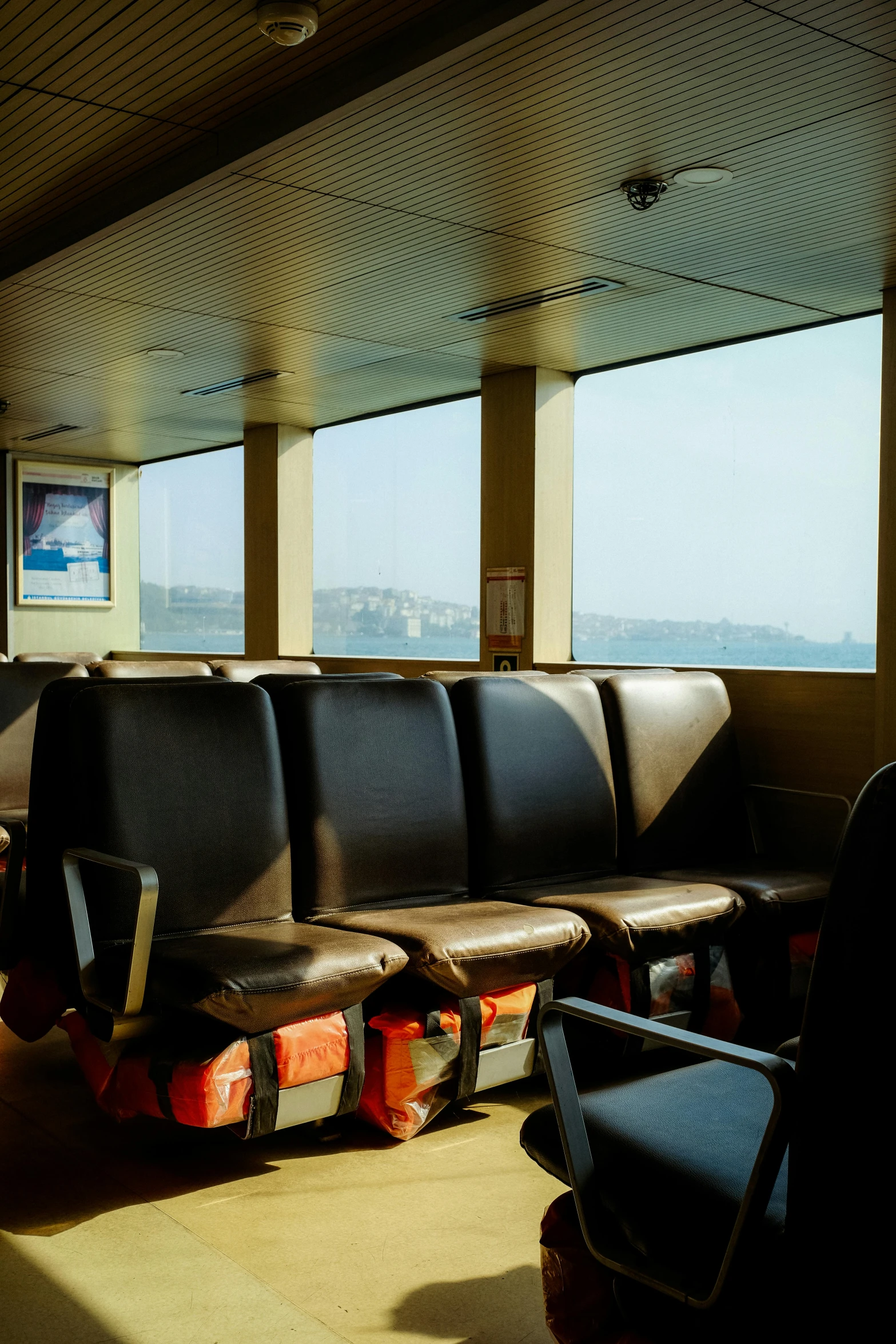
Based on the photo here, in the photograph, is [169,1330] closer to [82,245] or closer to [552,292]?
[82,245]

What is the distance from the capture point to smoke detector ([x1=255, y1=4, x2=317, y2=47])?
2828 millimetres

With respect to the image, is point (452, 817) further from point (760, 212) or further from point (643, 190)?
point (760, 212)

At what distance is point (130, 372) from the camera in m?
6.51

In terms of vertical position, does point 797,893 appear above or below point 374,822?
below

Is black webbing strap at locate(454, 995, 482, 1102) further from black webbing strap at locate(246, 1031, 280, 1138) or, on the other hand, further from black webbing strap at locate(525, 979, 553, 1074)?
black webbing strap at locate(246, 1031, 280, 1138)

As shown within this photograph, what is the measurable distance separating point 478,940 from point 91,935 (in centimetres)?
90

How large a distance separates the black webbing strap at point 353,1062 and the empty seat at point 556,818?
0.75 metres

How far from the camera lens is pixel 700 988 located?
347 cm

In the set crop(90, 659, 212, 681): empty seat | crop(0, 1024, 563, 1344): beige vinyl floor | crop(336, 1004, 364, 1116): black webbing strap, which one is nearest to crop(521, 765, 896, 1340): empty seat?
crop(0, 1024, 563, 1344): beige vinyl floor

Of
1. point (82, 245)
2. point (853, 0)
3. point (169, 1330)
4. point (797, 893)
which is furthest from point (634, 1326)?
point (82, 245)

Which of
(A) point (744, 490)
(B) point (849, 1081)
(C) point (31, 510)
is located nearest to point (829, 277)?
(B) point (849, 1081)

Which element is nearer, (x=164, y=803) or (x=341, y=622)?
(x=164, y=803)

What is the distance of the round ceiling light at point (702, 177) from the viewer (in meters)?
3.58

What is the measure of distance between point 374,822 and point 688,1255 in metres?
2.00
